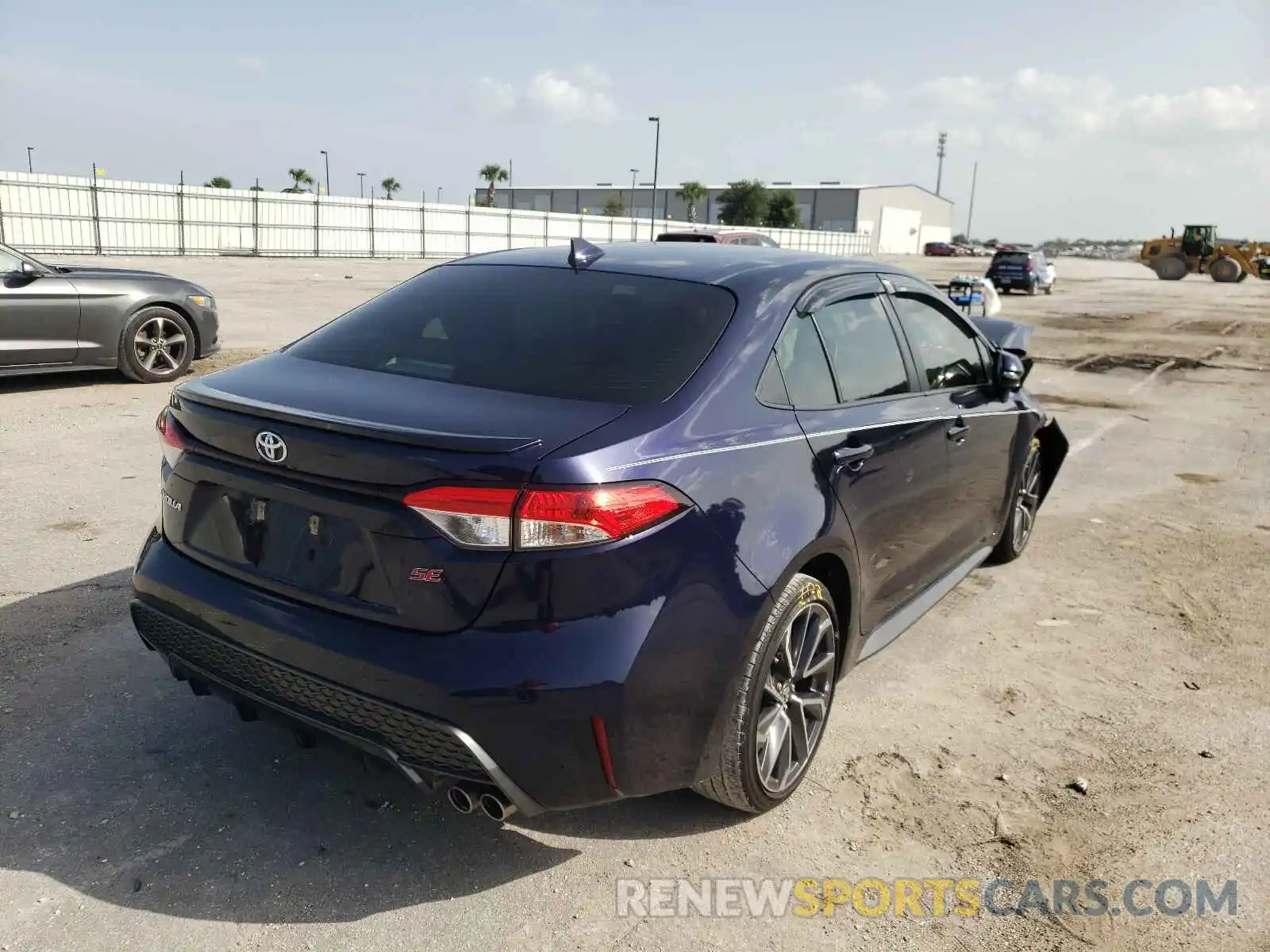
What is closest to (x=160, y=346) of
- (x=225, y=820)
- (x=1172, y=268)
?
(x=225, y=820)

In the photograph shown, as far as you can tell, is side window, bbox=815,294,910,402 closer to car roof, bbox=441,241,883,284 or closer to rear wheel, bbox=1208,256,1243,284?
car roof, bbox=441,241,883,284

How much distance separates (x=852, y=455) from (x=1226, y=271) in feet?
166

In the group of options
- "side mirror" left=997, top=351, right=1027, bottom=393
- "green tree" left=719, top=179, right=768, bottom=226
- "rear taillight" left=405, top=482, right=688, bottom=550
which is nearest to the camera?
"rear taillight" left=405, top=482, right=688, bottom=550

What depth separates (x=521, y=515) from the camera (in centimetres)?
231

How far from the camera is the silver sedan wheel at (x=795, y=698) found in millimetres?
2914

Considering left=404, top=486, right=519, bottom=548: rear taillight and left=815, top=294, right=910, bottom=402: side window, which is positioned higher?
left=815, top=294, right=910, bottom=402: side window

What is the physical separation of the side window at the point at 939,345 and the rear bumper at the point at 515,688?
5.58 feet

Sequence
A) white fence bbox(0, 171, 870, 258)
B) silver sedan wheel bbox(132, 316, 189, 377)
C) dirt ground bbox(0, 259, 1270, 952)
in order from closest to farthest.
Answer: dirt ground bbox(0, 259, 1270, 952)
silver sedan wheel bbox(132, 316, 189, 377)
white fence bbox(0, 171, 870, 258)

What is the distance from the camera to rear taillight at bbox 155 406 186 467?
2877mm

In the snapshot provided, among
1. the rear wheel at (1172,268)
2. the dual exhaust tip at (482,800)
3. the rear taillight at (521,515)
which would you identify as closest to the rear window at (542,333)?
the rear taillight at (521,515)

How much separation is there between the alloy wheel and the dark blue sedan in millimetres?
1969

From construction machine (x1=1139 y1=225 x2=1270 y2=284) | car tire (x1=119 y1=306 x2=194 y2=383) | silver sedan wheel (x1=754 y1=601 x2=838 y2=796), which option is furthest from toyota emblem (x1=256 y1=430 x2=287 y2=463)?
construction machine (x1=1139 y1=225 x2=1270 y2=284)

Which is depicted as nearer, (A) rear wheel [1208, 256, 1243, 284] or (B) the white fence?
(B) the white fence

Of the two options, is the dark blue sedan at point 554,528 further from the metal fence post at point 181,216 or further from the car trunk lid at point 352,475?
the metal fence post at point 181,216
